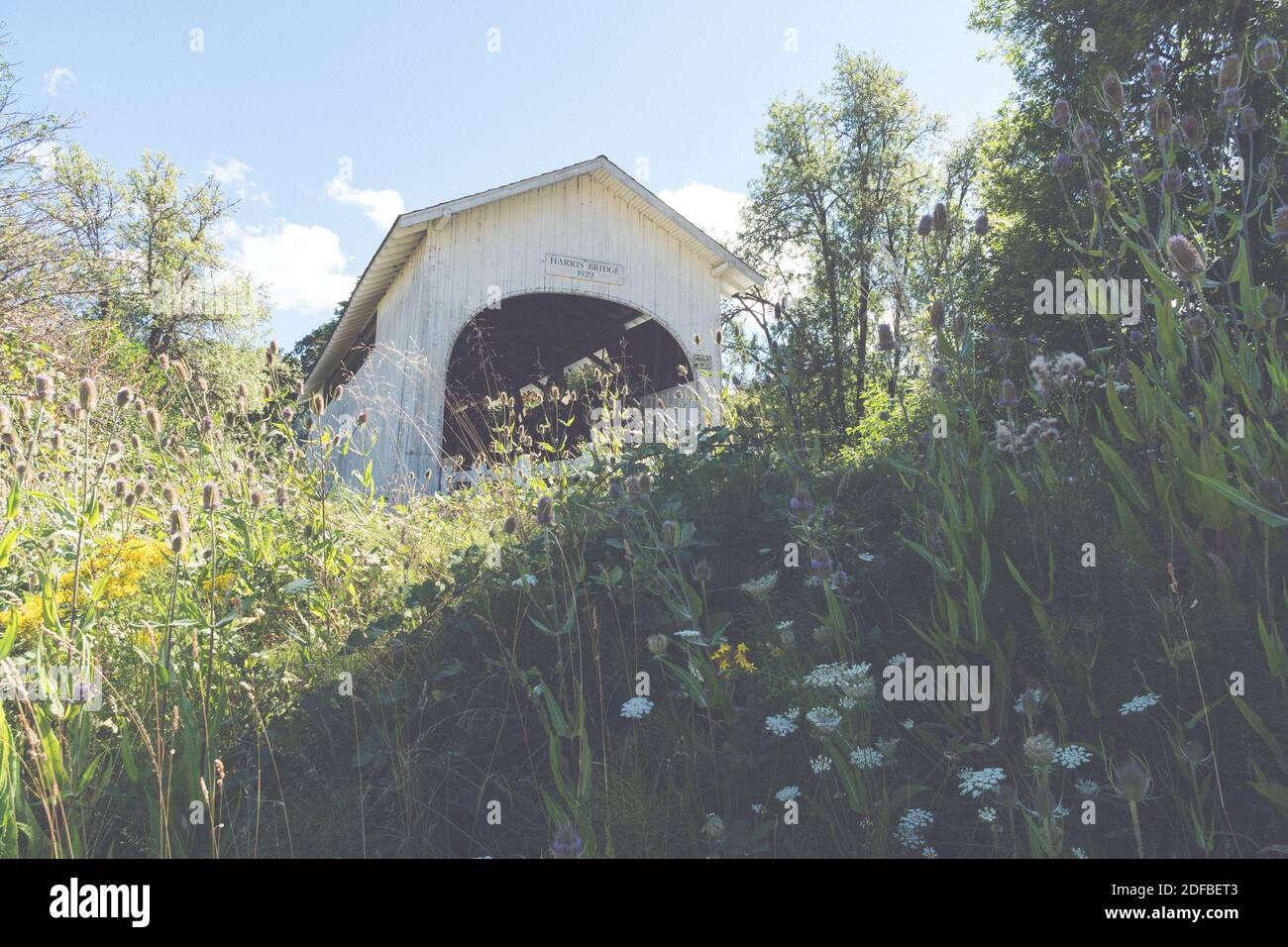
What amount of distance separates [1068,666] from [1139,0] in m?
12.8

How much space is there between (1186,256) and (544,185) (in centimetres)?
1319

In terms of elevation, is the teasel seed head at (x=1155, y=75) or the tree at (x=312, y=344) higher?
the tree at (x=312, y=344)

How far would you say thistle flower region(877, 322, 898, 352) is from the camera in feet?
9.94

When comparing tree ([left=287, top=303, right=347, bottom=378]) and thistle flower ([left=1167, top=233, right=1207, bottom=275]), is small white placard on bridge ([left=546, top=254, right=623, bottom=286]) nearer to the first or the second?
thistle flower ([left=1167, top=233, right=1207, bottom=275])

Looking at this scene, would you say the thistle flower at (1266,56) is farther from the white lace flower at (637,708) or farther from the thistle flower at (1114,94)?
the white lace flower at (637,708)

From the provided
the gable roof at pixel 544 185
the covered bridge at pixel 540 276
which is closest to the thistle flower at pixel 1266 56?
the covered bridge at pixel 540 276

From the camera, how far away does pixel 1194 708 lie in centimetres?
211

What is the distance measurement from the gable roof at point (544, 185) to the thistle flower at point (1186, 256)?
12.4 m

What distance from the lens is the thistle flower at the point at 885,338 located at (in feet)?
9.94

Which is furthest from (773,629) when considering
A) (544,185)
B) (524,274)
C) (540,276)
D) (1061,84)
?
(1061,84)

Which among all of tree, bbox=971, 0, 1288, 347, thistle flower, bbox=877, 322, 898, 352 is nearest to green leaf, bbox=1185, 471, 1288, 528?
thistle flower, bbox=877, 322, 898, 352

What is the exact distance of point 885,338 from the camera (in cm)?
307

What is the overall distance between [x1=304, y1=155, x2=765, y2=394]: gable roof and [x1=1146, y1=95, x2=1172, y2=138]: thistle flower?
12.0m

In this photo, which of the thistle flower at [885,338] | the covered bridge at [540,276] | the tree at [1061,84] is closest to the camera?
the thistle flower at [885,338]
